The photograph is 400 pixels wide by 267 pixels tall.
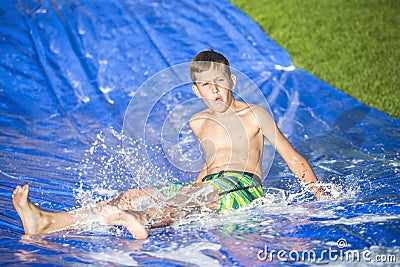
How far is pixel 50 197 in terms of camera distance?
245 cm

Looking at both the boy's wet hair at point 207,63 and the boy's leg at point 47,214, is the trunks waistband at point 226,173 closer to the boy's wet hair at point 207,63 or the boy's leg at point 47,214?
the boy's leg at point 47,214

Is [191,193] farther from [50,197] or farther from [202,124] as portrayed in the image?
[50,197]

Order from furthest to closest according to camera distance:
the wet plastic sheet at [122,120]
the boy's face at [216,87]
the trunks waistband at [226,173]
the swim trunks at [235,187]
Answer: the boy's face at [216,87] → the trunks waistband at [226,173] → the swim trunks at [235,187] → the wet plastic sheet at [122,120]

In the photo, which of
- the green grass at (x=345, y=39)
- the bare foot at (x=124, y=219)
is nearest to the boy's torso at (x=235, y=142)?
the bare foot at (x=124, y=219)

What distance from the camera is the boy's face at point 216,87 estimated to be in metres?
2.35

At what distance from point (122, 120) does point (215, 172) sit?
1.45 meters

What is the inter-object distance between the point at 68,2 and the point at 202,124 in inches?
106

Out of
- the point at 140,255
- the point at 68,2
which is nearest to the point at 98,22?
the point at 68,2

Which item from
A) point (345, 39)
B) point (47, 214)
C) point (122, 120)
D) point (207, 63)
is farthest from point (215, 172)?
point (345, 39)

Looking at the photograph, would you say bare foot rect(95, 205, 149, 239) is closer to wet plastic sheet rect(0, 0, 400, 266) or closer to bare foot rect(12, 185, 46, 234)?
wet plastic sheet rect(0, 0, 400, 266)

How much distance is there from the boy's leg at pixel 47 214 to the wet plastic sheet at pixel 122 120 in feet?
0.16

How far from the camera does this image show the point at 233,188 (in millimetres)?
2162

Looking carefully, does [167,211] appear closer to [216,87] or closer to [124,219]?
[124,219]

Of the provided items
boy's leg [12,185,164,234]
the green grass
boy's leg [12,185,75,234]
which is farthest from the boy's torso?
the green grass
